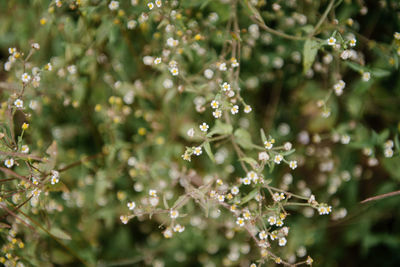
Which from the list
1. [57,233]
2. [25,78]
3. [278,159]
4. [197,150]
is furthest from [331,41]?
[57,233]

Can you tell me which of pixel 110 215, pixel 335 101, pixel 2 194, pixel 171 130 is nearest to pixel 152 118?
pixel 171 130

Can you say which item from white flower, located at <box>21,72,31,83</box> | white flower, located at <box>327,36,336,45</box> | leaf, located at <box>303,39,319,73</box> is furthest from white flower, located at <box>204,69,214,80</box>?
white flower, located at <box>21,72,31,83</box>

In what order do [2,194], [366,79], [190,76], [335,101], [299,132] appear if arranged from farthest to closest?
[299,132] < [335,101] < [190,76] < [366,79] < [2,194]

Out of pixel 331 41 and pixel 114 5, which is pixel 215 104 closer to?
pixel 331 41

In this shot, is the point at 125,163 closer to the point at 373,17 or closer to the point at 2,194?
the point at 2,194

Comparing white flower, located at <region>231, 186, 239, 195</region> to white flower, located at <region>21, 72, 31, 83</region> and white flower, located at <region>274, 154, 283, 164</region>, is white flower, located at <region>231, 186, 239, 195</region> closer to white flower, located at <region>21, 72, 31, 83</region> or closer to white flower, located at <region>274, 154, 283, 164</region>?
white flower, located at <region>274, 154, 283, 164</region>

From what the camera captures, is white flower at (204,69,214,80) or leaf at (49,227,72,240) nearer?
leaf at (49,227,72,240)

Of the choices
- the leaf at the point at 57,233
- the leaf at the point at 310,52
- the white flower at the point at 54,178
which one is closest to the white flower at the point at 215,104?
the leaf at the point at 310,52

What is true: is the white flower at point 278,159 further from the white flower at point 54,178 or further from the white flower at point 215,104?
the white flower at point 54,178

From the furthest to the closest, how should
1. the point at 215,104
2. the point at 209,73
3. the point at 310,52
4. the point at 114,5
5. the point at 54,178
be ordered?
the point at 209,73 → the point at 114,5 → the point at 310,52 → the point at 215,104 → the point at 54,178

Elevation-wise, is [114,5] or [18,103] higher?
[114,5]

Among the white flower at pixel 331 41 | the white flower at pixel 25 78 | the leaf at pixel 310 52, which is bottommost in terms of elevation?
the leaf at pixel 310 52
